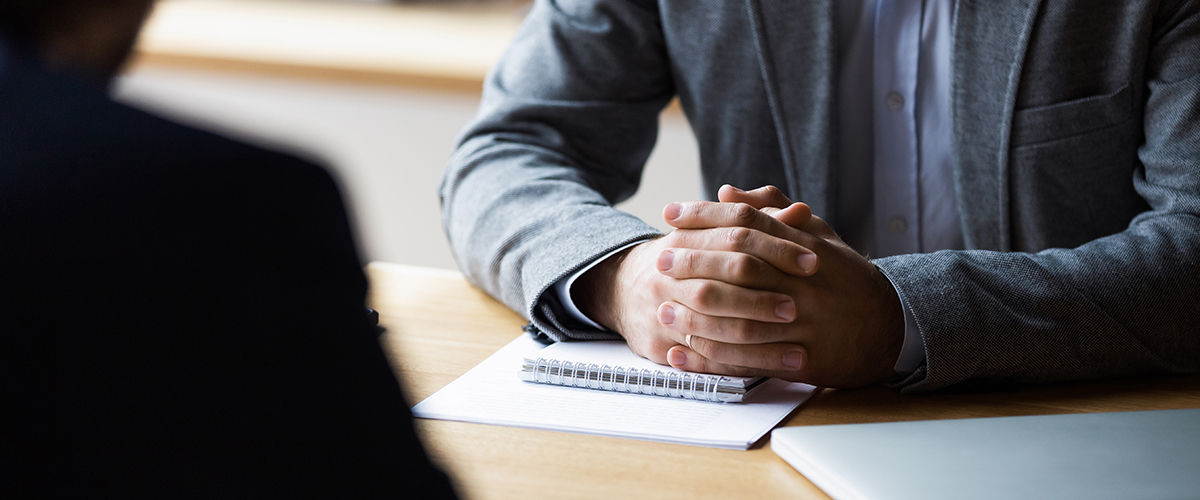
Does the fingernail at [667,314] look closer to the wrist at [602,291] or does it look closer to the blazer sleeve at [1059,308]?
the wrist at [602,291]

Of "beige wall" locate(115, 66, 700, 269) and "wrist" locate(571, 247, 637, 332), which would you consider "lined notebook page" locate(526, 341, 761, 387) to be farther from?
"beige wall" locate(115, 66, 700, 269)

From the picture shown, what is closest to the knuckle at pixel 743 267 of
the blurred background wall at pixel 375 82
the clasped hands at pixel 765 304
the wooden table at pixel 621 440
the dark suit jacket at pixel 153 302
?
the clasped hands at pixel 765 304

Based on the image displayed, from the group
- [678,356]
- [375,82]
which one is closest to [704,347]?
[678,356]

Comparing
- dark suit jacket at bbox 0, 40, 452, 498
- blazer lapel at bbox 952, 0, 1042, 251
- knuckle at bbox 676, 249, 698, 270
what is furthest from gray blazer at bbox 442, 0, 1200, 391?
dark suit jacket at bbox 0, 40, 452, 498

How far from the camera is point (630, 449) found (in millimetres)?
646

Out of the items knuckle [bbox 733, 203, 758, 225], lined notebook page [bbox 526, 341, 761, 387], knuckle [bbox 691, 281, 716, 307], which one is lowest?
lined notebook page [bbox 526, 341, 761, 387]

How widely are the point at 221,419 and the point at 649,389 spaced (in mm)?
436

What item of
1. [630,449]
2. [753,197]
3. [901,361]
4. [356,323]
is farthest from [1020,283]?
[356,323]

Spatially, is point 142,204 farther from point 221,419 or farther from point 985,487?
point 985,487

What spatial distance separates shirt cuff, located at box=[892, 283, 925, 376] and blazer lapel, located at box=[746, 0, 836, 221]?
0.42m

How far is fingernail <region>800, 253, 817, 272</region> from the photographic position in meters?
0.75

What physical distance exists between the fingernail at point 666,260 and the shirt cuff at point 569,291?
3.4 inches

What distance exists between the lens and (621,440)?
660mm

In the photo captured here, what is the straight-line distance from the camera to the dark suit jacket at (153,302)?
0.33 metres
